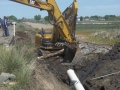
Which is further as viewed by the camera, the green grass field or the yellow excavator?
the green grass field

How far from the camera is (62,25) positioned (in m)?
19.5

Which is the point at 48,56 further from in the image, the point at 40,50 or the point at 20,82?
the point at 20,82

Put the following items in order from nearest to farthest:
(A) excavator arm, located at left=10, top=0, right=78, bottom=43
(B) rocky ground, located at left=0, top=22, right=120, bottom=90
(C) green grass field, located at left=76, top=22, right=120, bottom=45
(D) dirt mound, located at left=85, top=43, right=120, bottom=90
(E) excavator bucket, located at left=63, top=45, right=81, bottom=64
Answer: (D) dirt mound, located at left=85, top=43, right=120, bottom=90
(B) rocky ground, located at left=0, top=22, right=120, bottom=90
(E) excavator bucket, located at left=63, top=45, right=81, bottom=64
(A) excavator arm, located at left=10, top=0, right=78, bottom=43
(C) green grass field, located at left=76, top=22, right=120, bottom=45

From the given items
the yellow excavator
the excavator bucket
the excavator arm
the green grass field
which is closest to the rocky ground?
the excavator bucket

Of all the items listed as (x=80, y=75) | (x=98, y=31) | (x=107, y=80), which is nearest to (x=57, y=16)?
(x=80, y=75)

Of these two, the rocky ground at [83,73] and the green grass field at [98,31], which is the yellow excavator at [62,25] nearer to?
the rocky ground at [83,73]

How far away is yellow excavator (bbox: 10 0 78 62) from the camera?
62.6 ft

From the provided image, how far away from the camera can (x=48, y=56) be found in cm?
1953

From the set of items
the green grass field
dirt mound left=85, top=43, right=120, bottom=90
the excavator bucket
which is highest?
dirt mound left=85, top=43, right=120, bottom=90

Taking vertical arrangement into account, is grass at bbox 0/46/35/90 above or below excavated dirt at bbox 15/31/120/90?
above

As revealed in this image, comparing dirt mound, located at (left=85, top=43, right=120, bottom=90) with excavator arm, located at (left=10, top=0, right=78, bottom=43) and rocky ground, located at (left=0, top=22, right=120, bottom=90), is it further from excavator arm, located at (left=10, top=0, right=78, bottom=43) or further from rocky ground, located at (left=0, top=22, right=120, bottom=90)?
excavator arm, located at (left=10, top=0, right=78, bottom=43)

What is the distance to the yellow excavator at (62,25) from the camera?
62.6 ft

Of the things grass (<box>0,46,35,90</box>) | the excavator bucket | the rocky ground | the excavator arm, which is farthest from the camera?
the excavator arm

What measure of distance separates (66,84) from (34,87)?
5.27 metres
